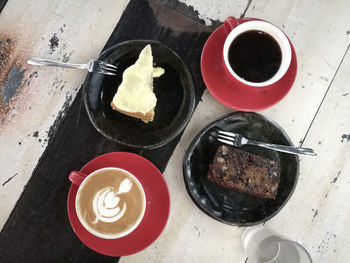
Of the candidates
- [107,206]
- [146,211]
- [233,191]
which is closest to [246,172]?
[233,191]

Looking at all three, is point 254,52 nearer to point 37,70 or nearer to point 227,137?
point 227,137

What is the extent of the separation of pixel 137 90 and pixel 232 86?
279mm

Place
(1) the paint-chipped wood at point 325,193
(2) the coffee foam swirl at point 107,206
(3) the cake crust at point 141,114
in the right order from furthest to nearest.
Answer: (1) the paint-chipped wood at point 325,193, (3) the cake crust at point 141,114, (2) the coffee foam swirl at point 107,206

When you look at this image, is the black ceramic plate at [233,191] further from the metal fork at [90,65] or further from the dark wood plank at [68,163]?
the metal fork at [90,65]


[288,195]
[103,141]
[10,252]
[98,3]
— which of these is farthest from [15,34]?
[288,195]

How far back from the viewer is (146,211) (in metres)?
1.06

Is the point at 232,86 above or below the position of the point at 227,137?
above

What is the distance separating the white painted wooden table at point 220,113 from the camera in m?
1.14

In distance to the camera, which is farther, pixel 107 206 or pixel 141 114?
pixel 141 114

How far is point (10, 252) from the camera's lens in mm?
1120

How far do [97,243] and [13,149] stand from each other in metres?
0.39

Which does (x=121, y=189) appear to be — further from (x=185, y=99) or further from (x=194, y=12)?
(x=194, y=12)

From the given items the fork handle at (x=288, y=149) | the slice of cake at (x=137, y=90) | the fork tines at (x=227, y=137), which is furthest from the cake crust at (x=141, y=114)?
the fork handle at (x=288, y=149)

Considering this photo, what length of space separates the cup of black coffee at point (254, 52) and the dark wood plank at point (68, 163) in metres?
Answer: 0.15
